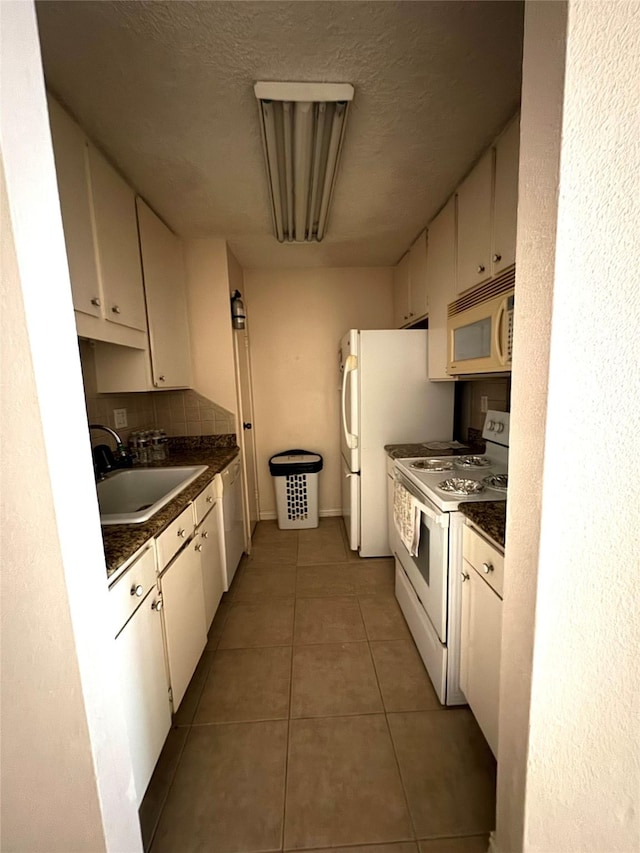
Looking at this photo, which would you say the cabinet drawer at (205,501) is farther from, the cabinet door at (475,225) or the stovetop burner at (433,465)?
the cabinet door at (475,225)

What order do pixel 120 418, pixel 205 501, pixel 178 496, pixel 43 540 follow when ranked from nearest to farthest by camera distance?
pixel 43 540 < pixel 178 496 < pixel 205 501 < pixel 120 418

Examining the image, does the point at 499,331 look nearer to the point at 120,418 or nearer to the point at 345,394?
the point at 345,394

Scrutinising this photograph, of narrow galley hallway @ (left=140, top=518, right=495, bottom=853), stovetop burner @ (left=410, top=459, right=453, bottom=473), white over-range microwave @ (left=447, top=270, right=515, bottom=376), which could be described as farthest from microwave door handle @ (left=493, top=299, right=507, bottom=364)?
narrow galley hallway @ (left=140, top=518, right=495, bottom=853)

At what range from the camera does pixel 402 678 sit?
1.56 metres

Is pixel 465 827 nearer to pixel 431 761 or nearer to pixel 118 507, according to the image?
pixel 431 761

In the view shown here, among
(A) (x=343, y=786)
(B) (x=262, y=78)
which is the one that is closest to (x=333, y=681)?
(A) (x=343, y=786)

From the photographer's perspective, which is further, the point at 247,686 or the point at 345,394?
the point at 345,394

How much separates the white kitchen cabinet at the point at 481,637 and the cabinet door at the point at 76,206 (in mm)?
1683

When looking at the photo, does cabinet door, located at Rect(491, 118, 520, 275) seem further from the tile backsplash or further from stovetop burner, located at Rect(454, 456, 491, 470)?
the tile backsplash

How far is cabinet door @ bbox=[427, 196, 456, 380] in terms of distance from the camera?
74.7 inches

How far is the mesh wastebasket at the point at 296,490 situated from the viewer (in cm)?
307

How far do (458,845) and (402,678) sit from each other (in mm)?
567

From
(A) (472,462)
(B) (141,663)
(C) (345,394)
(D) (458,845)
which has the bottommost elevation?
(D) (458,845)

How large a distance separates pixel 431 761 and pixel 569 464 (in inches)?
49.3
